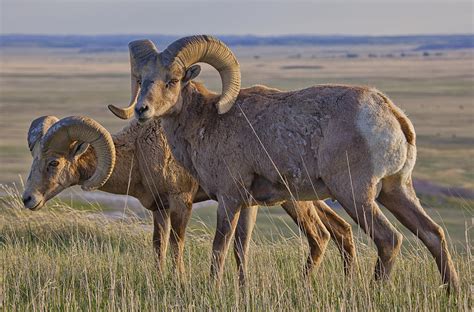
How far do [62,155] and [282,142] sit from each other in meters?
2.65

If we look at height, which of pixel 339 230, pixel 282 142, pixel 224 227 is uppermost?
pixel 282 142

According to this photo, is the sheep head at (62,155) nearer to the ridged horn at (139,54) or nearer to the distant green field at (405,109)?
the ridged horn at (139,54)

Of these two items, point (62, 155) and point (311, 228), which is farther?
point (62, 155)

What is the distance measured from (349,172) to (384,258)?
890 mm

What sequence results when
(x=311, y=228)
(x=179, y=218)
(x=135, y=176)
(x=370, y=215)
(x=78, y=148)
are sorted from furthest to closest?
1. (x=135, y=176)
2. (x=179, y=218)
3. (x=78, y=148)
4. (x=311, y=228)
5. (x=370, y=215)

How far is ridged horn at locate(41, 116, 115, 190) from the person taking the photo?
441 inches

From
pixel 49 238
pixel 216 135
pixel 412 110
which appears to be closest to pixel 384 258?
pixel 216 135

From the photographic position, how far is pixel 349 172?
31.5 feet

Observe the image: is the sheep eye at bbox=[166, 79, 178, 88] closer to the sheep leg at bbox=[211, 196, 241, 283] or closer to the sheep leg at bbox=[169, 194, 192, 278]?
the sheep leg at bbox=[211, 196, 241, 283]

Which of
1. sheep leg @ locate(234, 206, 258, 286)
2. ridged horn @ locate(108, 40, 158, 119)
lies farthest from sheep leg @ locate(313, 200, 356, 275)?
ridged horn @ locate(108, 40, 158, 119)

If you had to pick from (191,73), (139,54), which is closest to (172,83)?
(191,73)

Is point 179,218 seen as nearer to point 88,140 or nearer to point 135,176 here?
point 135,176

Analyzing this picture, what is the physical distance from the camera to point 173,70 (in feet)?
34.6

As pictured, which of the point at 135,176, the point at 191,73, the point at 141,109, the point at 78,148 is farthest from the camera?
the point at 135,176
